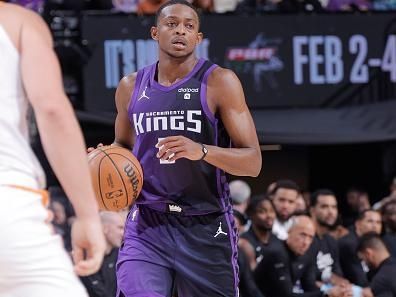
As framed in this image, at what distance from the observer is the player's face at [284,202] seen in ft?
37.8

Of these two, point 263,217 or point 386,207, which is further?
point 386,207

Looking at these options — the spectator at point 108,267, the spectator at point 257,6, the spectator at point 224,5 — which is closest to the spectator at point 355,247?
the spectator at point 108,267

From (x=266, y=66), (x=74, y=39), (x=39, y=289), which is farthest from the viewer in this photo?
(x=266, y=66)

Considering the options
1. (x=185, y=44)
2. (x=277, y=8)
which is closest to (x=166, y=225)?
(x=185, y=44)

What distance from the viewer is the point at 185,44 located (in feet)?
19.5

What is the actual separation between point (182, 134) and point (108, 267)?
3416 mm

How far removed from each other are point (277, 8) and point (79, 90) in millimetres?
2719

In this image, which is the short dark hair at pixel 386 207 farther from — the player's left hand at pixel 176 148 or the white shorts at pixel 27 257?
the white shorts at pixel 27 257

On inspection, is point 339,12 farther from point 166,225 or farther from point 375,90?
point 166,225

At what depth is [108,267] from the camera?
908cm

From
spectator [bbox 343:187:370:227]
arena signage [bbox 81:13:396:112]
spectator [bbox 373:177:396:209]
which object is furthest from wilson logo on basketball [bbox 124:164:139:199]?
spectator [bbox 343:187:370:227]

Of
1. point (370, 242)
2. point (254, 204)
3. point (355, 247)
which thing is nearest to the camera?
point (370, 242)

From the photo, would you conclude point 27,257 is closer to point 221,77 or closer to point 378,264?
point 221,77

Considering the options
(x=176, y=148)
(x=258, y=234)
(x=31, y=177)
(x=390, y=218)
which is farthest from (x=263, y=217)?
(x=31, y=177)
